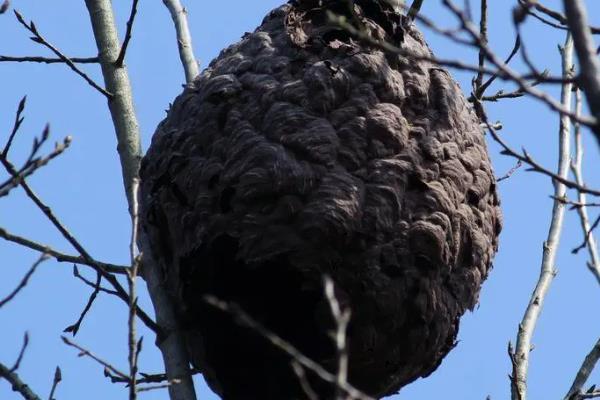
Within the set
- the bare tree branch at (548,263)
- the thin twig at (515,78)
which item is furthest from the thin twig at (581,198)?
the thin twig at (515,78)

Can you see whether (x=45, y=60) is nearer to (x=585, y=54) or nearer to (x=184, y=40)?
(x=184, y=40)

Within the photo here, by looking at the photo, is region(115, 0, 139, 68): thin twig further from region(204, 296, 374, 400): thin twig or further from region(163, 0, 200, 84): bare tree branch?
region(204, 296, 374, 400): thin twig

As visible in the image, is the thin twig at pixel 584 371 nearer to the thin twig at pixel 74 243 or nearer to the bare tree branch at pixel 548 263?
the bare tree branch at pixel 548 263

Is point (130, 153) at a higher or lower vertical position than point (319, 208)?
higher

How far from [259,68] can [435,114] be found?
21.7 inches

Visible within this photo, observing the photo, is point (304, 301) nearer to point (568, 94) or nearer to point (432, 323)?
point (432, 323)

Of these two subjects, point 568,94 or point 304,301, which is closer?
point 304,301

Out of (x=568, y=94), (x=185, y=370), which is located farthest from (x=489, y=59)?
(x=568, y=94)

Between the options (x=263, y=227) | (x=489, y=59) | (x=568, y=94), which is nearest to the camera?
(x=489, y=59)

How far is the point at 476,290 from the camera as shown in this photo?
323cm

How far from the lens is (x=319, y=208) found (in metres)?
2.89

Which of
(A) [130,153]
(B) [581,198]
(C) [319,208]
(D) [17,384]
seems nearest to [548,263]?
(B) [581,198]

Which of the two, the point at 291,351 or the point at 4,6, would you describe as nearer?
the point at 291,351

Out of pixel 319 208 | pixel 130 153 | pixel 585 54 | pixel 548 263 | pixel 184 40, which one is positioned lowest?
pixel 585 54
